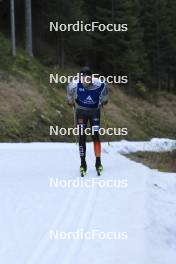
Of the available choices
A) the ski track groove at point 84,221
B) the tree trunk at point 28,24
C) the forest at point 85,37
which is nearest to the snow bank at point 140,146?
the ski track groove at point 84,221

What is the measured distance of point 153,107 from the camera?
48.1 metres

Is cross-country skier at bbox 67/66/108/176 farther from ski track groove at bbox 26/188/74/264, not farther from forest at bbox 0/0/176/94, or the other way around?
forest at bbox 0/0/176/94

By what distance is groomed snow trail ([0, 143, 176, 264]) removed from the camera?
6.19m

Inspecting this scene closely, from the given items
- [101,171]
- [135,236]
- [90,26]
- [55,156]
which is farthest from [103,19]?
[135,236]

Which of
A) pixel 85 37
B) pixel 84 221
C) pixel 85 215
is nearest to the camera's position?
pixel 84 221

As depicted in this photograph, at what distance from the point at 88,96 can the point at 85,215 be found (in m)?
3.80

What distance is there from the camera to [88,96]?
11.1 m

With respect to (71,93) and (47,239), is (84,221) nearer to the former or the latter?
(47,239)

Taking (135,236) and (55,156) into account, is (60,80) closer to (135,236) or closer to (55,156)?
(55,156)

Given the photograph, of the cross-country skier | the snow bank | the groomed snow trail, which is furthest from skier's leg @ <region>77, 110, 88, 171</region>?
the snow bank

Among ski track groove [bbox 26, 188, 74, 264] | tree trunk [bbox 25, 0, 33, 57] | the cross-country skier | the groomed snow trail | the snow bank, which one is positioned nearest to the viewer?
ski track groove [bbox 26, 188, 74, 264]

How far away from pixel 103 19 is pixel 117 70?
444 cm

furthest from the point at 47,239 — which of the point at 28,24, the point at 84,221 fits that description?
the point at 28,24

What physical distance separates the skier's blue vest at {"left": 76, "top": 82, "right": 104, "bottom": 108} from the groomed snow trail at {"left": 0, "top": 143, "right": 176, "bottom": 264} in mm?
1457
